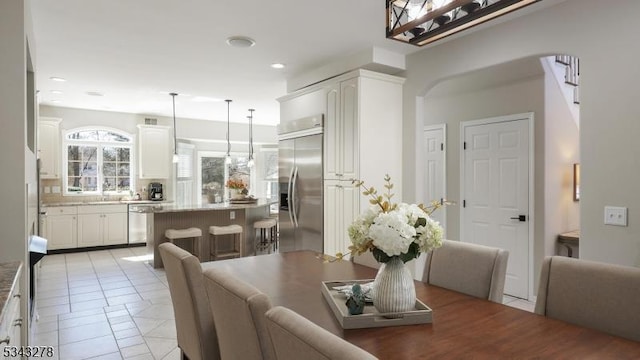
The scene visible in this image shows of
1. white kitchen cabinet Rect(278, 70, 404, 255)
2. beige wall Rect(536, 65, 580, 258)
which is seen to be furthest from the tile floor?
white kitchen cabinet Rect(278, 70, 404, 255)

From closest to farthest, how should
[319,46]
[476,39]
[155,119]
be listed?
1. [476,39]
2. [319,46]
3. [155,119]

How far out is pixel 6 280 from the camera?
1660mm

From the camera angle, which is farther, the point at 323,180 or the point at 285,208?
the point at 285,208

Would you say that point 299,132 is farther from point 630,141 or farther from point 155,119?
point 155,119

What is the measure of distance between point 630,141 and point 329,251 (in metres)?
2.83

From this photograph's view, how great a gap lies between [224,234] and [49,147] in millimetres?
3593

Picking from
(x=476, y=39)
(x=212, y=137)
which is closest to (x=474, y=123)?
(x=476, y=39)

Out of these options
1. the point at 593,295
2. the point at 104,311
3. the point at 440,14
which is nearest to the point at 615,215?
the point at 593,295

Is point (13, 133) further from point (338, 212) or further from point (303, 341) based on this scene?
point (338, 212)

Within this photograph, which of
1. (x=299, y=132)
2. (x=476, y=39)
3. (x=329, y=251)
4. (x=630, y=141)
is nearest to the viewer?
(x=630, y=141)

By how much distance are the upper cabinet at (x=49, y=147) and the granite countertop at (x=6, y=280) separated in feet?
18.4

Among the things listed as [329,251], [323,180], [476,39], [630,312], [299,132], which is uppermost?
[476,39]

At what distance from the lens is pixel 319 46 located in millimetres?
3748

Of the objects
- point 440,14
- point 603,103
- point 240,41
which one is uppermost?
point 240,41
